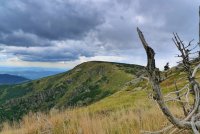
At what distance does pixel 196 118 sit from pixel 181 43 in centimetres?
109

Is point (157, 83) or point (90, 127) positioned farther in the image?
point (90, 127)

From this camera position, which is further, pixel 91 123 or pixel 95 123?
pixel 91 123

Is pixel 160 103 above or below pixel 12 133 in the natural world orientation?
above

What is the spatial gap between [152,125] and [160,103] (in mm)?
7080

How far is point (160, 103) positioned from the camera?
105 inches

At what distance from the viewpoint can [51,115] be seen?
50.7 ft

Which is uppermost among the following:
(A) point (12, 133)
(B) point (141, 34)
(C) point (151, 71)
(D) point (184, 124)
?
(B) point (141, 34)

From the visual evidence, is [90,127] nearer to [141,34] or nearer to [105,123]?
[105,123]

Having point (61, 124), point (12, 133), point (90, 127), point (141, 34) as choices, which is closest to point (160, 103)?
point (141, 34)

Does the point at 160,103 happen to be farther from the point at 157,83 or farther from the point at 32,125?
the point at 32,125

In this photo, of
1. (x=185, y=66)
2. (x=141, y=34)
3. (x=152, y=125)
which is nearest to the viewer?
(x=141, y=34)

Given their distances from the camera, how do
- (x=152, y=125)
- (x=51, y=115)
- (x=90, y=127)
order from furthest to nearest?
(x=51, y=115) < (x=90, y=127) < (x=152, y=125)

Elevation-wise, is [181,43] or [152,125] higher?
[181,43]

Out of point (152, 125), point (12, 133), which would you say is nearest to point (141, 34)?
point (152, 125)
